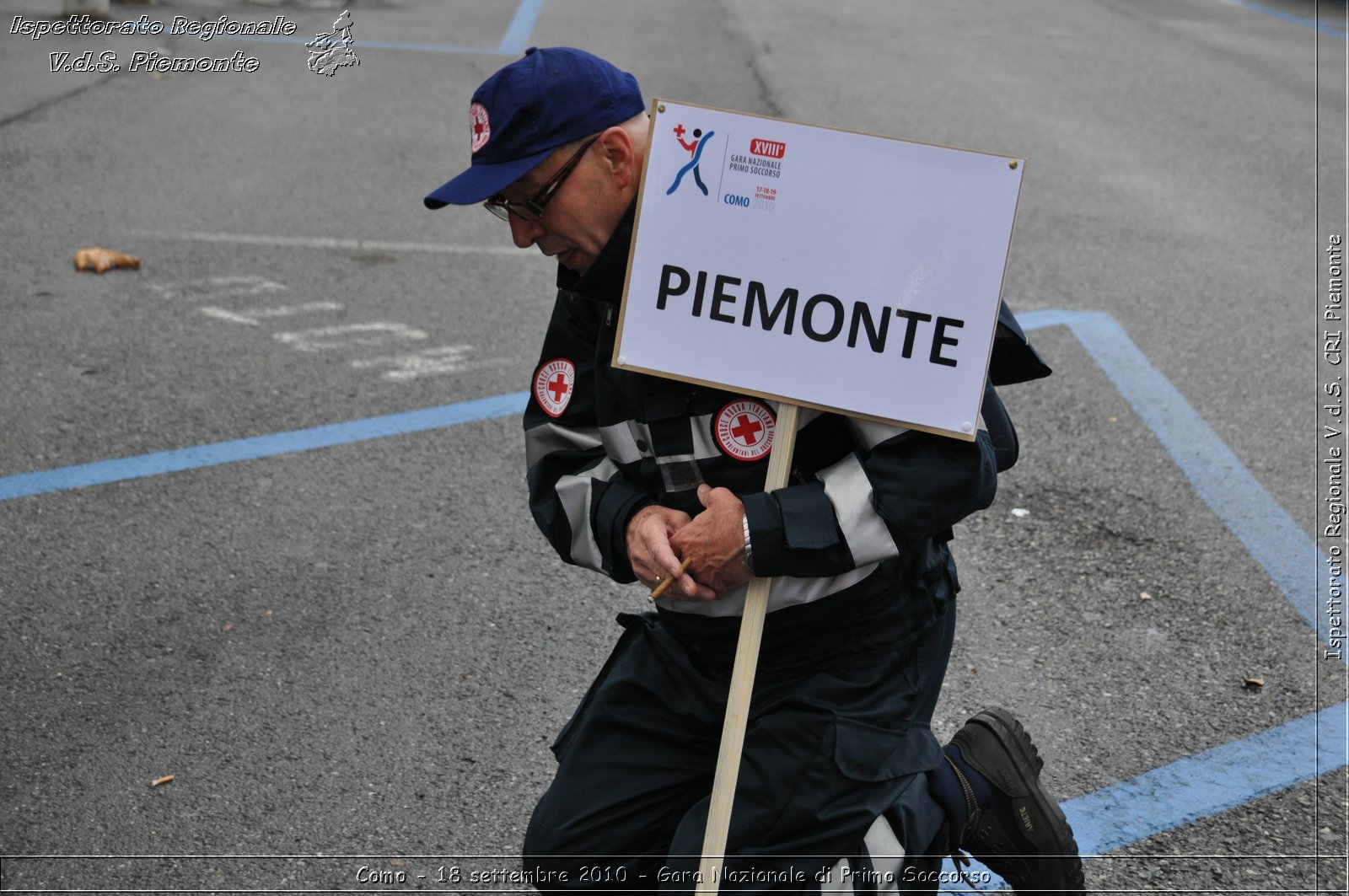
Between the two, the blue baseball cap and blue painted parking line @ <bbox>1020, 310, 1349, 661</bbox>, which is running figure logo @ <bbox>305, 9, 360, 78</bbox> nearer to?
blue painted parking line @ <bbox>1020, 310, 1349, 661</bbox>

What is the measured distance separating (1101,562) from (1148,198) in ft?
15.2

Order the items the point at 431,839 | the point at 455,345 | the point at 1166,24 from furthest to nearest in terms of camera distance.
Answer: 1. the point at 1166,24
2. the point at 455,345
3. the point at 431,839

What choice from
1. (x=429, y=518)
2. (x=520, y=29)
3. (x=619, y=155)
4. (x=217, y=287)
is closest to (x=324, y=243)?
(x=217, y=287)

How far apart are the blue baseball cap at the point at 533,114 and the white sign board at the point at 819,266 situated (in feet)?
0.57

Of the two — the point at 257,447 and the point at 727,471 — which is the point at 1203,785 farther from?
the point at 257,447

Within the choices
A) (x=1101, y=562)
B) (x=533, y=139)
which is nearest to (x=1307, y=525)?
(x=1101, y=562)

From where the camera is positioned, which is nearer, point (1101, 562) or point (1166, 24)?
point (1101, 562)

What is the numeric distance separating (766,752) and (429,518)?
2.32 metres

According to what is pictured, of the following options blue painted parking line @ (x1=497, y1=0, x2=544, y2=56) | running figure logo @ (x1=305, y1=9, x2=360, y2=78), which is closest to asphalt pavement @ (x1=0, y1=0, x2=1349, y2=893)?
running figure logo @ (x1=305, y1=9, x2=360, y2=78)

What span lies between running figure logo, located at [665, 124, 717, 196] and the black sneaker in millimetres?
1343

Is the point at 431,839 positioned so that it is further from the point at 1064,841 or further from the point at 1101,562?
the point at 1101,562

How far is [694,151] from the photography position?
2.28m

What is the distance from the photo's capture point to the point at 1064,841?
9.10 feet

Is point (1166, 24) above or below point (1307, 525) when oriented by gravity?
below
